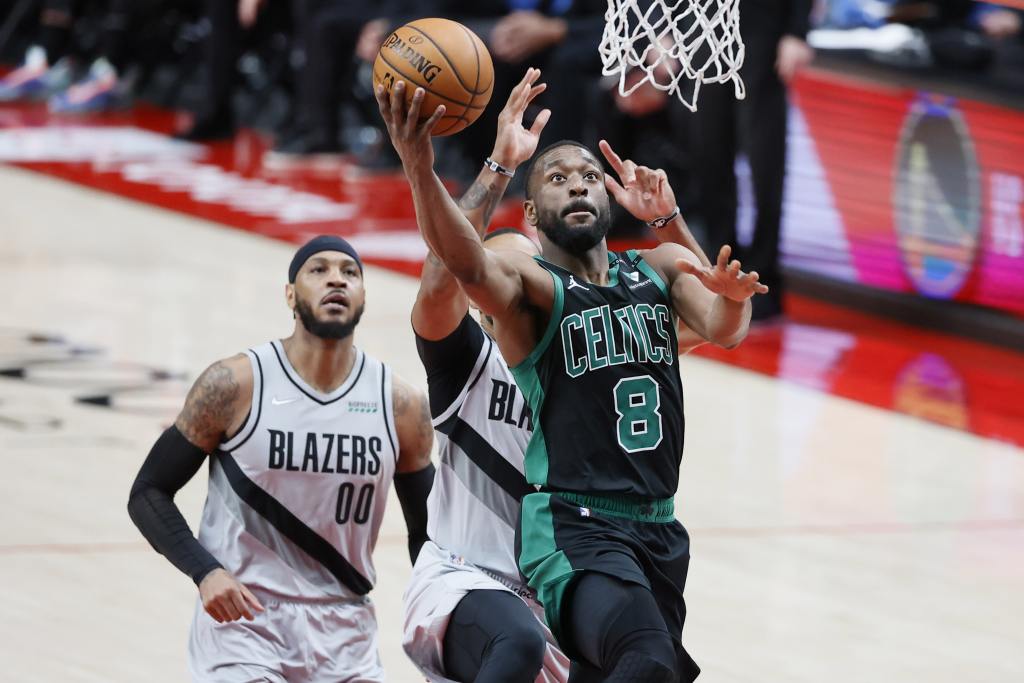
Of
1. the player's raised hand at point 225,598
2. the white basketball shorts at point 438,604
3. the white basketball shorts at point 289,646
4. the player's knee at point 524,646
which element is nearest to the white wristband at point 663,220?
the white basketball shorts at point 438,604

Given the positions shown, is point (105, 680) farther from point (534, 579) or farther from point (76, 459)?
point (76, 459)

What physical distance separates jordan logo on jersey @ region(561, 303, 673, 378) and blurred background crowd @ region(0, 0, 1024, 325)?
5.30 m

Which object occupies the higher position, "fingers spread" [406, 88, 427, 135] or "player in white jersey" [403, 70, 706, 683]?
"fingers spread" [406, 88, 427, 135]

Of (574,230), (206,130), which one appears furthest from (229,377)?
(206,130)

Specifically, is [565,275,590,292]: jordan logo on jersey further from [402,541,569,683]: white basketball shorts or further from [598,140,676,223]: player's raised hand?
[402,541,569,683]: white basketball shorts

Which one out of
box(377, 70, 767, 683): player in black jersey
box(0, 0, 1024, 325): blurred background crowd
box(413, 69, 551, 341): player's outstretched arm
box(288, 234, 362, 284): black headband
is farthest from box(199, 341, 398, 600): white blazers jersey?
box(0, 0, 1024, 325): blurred background crowd

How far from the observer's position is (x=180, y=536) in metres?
5.07

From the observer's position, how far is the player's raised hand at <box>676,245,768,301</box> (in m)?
4.65

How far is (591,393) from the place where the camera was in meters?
4.78

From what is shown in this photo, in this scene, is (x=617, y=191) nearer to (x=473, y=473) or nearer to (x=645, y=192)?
(x=645, y=192)

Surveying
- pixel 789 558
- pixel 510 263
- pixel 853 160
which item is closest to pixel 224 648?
pixel 510 263

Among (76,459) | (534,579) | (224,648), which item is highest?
(534,579)

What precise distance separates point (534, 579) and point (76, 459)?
388cm

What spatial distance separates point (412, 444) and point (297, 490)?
14.4 inches
